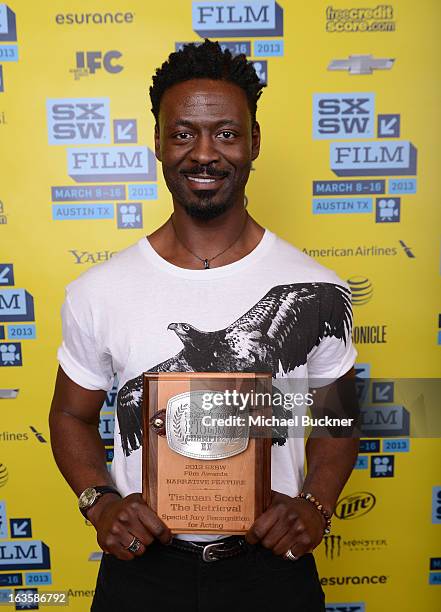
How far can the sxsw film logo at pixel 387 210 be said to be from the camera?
1.91 metres

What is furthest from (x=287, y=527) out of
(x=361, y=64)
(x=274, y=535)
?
(x=361, y=64)

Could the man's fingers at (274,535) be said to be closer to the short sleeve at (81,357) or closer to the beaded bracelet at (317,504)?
the beaded bracelet at (317,504)

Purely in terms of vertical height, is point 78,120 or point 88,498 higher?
point 78,120

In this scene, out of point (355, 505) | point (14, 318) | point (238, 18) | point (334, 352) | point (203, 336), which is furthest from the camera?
point (355, 505)

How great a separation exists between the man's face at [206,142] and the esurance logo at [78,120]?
77cm

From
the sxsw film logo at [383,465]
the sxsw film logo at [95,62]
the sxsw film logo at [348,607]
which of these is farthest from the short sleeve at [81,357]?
the sxsw film logo at [348,607]

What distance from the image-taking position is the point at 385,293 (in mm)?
1943

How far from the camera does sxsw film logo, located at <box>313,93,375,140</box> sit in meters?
1.86

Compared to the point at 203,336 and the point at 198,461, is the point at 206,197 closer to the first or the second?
the point at 203,336

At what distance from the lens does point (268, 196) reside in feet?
6.18

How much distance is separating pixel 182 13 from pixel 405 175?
826 millimetres

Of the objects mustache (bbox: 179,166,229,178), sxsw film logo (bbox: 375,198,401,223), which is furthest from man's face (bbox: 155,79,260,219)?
sxsw film logo (bbox: 375,198,401,223)

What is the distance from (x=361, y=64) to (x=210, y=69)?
0.88 m

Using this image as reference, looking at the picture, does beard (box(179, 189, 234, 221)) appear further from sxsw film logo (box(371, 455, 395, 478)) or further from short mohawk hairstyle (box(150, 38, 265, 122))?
sxsw film logo (box(371, 455, 395, 478))
